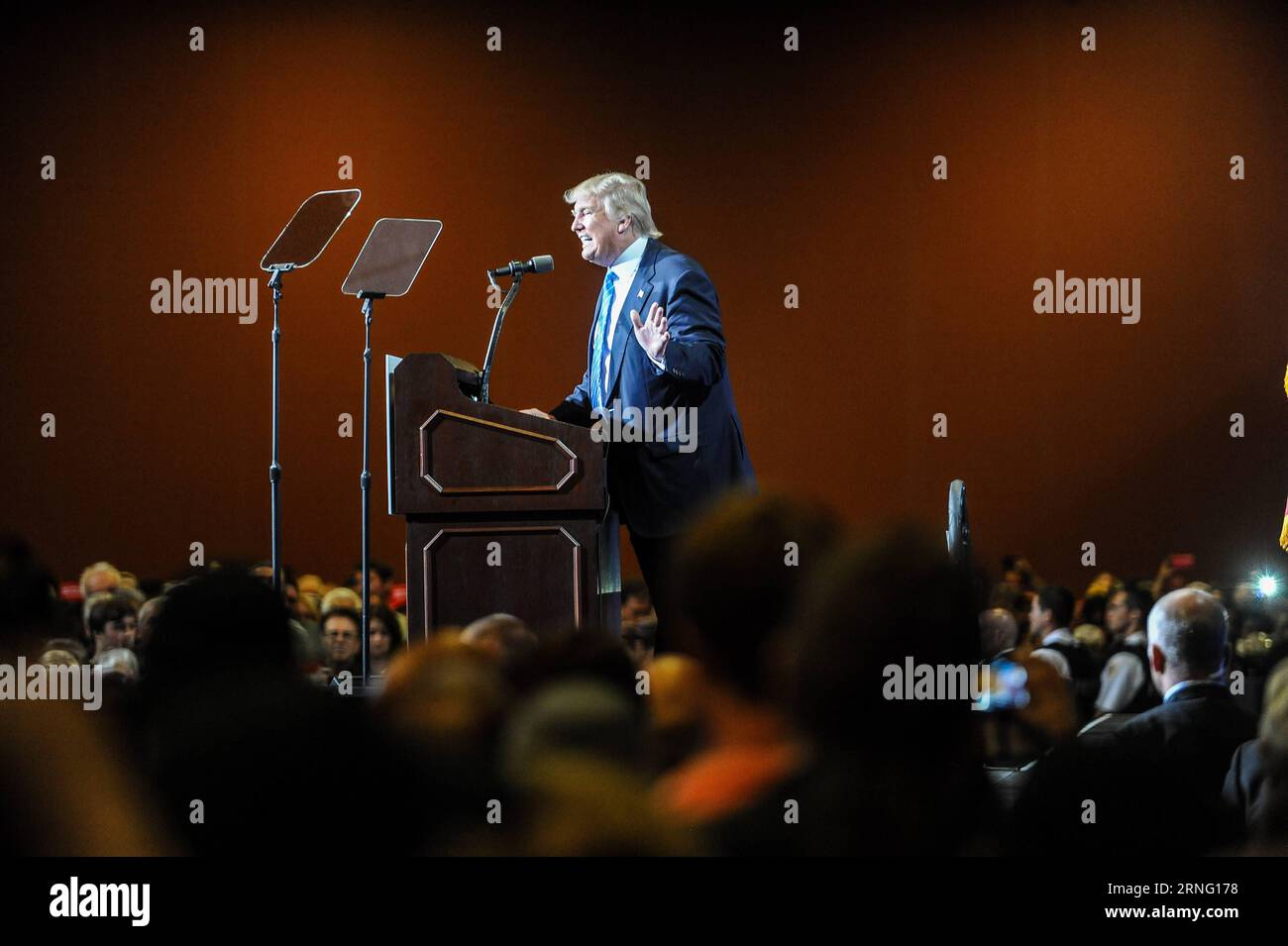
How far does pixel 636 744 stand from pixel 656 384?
96.6 inches

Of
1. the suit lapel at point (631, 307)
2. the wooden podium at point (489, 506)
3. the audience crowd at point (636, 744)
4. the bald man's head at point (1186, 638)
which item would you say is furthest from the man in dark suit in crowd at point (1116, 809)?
the suit lapel at point (631, 307)

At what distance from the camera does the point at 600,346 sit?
3.94 m

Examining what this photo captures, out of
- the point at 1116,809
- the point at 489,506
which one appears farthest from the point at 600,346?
the point at 1116,809

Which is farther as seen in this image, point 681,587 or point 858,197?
point 858,197

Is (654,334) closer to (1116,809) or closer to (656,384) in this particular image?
(656,384)

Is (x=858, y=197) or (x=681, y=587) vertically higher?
(x=858, y=197)

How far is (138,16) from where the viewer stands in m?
7.85

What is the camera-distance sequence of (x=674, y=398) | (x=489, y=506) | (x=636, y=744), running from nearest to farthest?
(x=636, y=744) < (x=489, y=506) < (x=674, y=398)

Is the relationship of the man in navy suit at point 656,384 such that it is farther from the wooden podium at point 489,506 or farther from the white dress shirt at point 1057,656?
the white dress shirt at point 1057,656

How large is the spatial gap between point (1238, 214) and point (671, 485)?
213 inches

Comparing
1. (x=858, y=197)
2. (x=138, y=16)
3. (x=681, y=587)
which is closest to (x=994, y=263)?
(x=858, y=197)

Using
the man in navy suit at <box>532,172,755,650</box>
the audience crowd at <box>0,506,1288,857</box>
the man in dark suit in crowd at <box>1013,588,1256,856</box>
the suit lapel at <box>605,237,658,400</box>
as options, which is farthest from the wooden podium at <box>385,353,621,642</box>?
the man in dark suit in crowd at <box>1013,588,1256,856</box>
